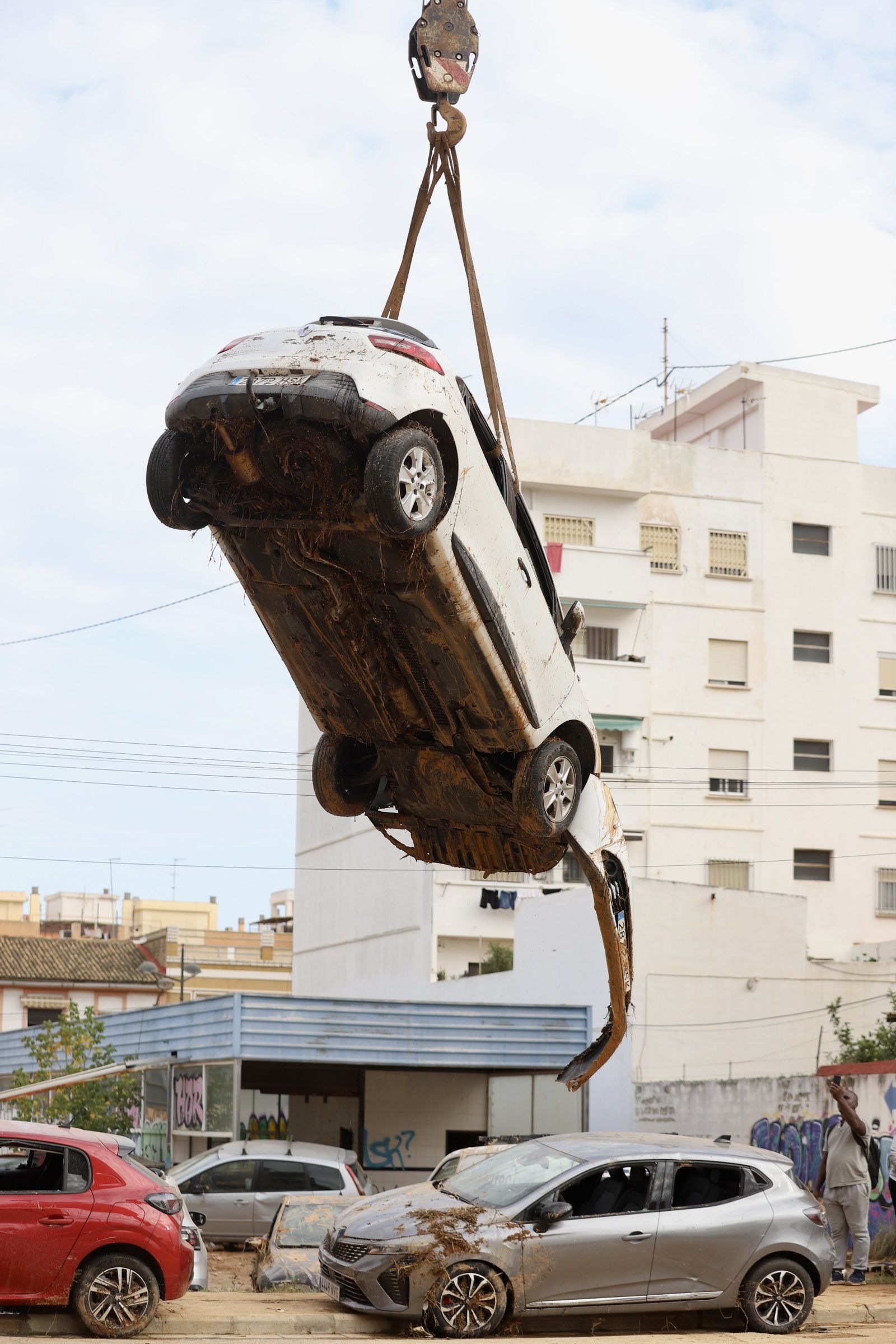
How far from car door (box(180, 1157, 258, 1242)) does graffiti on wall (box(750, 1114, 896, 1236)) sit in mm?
6713

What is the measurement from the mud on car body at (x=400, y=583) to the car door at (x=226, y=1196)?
9.87 m

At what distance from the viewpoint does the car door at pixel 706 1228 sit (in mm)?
12664

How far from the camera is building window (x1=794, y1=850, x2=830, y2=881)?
49.1 metres

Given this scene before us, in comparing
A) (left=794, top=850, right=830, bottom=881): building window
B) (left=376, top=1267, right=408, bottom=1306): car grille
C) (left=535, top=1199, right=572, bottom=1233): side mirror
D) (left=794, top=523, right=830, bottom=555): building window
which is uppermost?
(left=794, top=523, right=830, bottom=555): building window

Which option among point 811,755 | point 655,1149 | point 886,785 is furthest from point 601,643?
point 655,1149

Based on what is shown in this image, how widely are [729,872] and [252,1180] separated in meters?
29.5

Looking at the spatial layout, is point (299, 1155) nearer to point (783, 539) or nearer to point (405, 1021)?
point (405, 1021)

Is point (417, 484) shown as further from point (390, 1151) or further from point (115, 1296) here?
point (390, 1151)

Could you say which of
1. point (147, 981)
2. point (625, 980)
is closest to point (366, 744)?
point (625, 980)

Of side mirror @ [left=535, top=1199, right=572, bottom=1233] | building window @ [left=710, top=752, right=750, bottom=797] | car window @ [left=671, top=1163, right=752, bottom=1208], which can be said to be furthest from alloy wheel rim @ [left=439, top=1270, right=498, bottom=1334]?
building window @ [left=710, top=752, right=750, bottom=797]

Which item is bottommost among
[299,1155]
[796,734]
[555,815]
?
[299,1155]

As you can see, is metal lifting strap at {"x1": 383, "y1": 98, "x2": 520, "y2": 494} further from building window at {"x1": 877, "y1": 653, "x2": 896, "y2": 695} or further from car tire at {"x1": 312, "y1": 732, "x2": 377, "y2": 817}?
building window at {"x1": 877, "y1": 653, "x2": 896, "y2": 695}

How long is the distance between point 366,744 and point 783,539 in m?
39.7

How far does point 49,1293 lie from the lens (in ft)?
38.0
